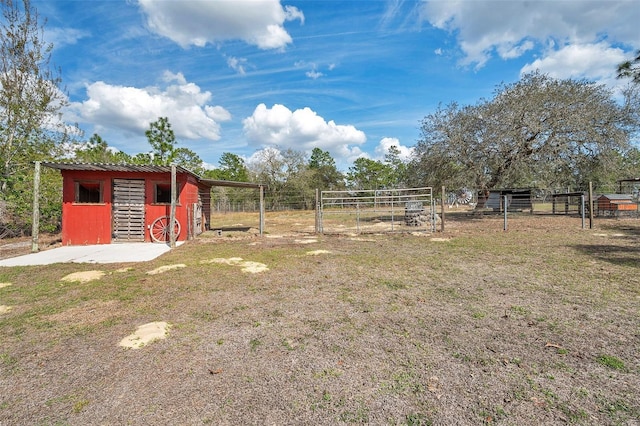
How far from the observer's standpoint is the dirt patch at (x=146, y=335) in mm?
2967

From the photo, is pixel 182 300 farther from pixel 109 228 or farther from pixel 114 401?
pixel 109 228

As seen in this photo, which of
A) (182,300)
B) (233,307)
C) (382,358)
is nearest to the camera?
(382,358)

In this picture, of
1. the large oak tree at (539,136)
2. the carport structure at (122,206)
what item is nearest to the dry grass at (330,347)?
the carport structure at (122,206)

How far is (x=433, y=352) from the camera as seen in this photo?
271 centimetres

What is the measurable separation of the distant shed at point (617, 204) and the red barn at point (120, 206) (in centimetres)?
2071

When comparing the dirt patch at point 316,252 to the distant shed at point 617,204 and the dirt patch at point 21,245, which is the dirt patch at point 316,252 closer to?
the dirt patch at point 21,245

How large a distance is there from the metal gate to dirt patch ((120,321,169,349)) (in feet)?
24.5

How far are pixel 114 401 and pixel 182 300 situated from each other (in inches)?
86.6

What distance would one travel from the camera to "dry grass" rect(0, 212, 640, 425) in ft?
6.55

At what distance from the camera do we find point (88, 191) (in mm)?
10414

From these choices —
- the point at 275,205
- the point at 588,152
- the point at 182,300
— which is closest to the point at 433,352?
the point at 182,300

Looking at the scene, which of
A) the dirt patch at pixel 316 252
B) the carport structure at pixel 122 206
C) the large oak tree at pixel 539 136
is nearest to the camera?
the dirt patch at pixel 316 252

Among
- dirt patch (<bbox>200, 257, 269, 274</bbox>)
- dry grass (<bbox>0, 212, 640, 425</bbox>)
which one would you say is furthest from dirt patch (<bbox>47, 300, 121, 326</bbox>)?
dirt patch (<bbox>200, 257, 269, 274</bbox>)

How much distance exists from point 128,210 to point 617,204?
887 inches
